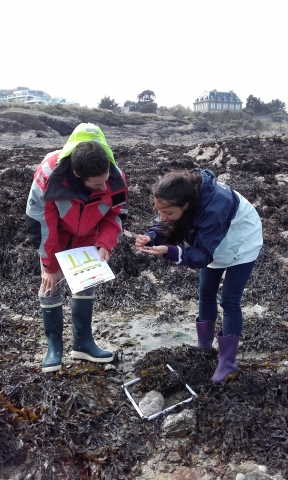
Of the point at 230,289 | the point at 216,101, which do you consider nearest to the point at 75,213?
the point at 230,289

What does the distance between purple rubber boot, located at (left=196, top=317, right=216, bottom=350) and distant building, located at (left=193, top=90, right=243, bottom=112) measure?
92.3 m

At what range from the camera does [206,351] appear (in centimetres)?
332

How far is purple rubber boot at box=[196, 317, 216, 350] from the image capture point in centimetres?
329

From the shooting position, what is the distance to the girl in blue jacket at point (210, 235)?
257cm

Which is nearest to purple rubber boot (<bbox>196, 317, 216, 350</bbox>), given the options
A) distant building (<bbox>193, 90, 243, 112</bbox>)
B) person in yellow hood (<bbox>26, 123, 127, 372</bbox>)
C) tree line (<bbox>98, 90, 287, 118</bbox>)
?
person in yellow hood (<bbox>26, 123, 127, 372</bbox>)

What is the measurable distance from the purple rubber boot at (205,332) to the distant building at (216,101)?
92315 millimetres

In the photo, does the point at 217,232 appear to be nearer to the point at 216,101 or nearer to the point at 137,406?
the point at 137,406

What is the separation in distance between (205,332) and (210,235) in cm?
102

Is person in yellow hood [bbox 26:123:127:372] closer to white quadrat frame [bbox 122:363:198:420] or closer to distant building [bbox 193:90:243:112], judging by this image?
white quadrat frame [bbox 122:363:198:420]

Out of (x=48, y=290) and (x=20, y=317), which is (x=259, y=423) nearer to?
(x=48, y=290)

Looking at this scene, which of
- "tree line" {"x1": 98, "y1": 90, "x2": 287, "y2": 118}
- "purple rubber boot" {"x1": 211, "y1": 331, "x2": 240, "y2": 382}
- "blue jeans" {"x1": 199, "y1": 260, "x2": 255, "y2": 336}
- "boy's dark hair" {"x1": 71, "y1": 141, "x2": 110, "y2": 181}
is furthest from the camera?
"tree line" {"x1": 98, "y1": 90, "x2": 287, "y2": 118}

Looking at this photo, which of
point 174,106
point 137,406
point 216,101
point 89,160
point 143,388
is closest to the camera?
point 89,160

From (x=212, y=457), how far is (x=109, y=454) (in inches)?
22.5

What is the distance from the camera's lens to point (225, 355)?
301 cm
